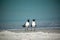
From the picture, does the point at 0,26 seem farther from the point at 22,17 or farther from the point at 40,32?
the point at 40,32

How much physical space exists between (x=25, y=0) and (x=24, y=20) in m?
0.43

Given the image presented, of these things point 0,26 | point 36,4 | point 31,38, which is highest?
point 36,4

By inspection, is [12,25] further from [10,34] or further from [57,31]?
[57,31]

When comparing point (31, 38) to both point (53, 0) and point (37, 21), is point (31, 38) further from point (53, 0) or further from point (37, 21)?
point (53, 0)

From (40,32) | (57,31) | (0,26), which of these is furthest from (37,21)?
(0,26)

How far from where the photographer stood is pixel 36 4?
3.28m

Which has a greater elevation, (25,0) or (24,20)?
(25,0)

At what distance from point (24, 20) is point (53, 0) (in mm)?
763

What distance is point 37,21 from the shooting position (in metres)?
3.24

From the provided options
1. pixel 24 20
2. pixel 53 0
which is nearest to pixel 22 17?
pixel 24 20

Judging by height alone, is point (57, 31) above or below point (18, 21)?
below

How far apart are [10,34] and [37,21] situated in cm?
63

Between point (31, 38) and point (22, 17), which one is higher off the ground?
point (22, 17)

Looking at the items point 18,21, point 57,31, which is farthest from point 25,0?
point 57,31
